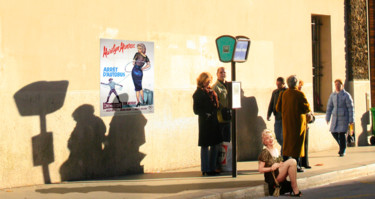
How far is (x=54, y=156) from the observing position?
10.6 m

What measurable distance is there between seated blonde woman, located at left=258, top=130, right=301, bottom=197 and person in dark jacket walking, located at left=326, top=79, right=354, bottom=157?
4.68 meters

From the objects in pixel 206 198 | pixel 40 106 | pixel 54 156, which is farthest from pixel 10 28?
pixel 206 198

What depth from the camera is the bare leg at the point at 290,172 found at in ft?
31.8

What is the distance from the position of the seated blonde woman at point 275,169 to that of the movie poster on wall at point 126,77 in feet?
9.24

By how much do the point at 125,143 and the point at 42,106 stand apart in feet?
5.84

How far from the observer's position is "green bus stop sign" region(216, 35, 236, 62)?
10.9 m

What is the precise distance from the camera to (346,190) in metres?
10.6

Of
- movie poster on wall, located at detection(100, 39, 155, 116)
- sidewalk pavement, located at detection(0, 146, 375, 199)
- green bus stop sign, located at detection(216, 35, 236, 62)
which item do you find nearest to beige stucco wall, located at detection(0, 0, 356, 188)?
movie poster on wall, located at detection(100, 39, 155, 116)

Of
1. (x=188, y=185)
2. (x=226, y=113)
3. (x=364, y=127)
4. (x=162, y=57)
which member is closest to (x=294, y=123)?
(x=226, y=113)

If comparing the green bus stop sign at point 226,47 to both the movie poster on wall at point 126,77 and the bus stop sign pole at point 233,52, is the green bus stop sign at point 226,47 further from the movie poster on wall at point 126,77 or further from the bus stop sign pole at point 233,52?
the movie poster on wall at point 126,77

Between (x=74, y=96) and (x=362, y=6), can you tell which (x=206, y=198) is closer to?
(x=74, y=96)

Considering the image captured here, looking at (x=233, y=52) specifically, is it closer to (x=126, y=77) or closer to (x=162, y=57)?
(x=162, y=57)

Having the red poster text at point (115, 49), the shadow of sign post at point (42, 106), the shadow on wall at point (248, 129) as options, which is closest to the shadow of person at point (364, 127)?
the shadow on wall at point (248, 129)

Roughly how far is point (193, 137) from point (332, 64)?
5.05 meters
